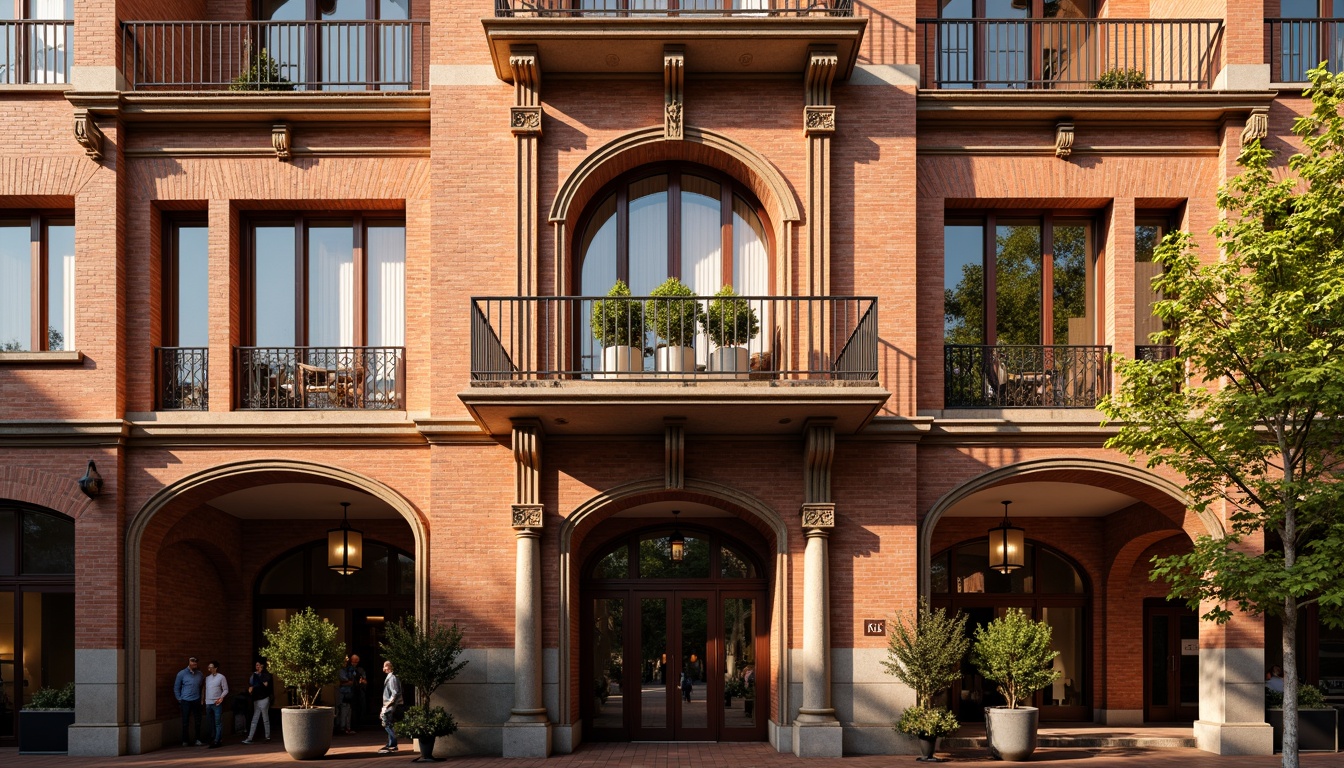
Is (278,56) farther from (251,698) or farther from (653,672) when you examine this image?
(653,672)

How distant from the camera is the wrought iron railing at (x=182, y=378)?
15.8 metres

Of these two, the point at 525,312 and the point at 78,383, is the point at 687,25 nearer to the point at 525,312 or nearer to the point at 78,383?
the point at 525,312

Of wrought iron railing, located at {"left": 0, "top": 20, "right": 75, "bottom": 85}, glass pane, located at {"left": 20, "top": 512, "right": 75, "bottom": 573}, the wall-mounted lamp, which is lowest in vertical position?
glass pane, located at {"left": 20, "top": 512, "right": 75, "bottom": 573}

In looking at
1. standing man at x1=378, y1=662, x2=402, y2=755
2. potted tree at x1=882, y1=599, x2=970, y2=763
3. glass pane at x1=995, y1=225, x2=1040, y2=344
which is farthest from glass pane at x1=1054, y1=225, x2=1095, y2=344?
standing man at x1=378, y1=662, x2=402, y2=755

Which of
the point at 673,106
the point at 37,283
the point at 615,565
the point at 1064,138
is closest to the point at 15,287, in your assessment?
the point at 37,283

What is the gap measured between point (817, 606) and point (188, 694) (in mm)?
9433

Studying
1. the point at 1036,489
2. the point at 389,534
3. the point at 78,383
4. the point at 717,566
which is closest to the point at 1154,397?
the point at 1036,489

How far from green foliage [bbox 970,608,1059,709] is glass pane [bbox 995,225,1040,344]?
4351 mm

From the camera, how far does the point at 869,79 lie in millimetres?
15461

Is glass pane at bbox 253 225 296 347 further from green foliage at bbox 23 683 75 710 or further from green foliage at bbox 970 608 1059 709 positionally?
green foliage at bbox 970 608 1059 709

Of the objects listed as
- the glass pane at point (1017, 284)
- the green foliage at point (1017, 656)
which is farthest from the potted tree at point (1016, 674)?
the glass pane at point (1017, 284)

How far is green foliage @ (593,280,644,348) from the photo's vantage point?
14.6 metres

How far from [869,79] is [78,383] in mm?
12103

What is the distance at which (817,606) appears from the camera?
47.7 ft
